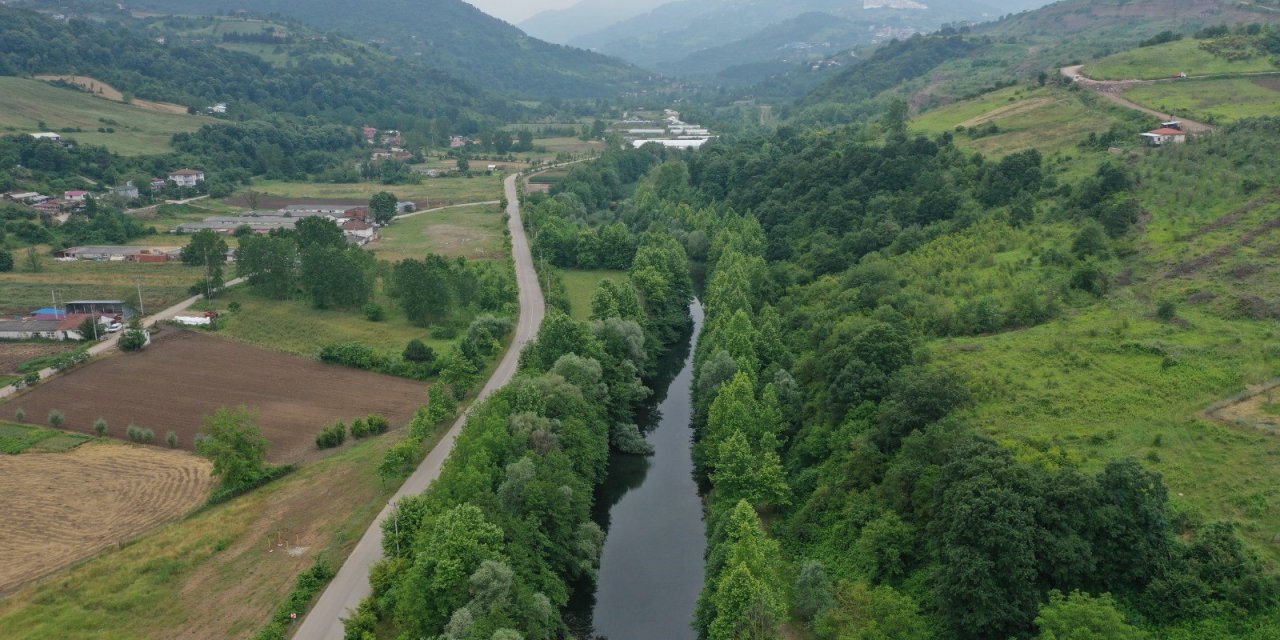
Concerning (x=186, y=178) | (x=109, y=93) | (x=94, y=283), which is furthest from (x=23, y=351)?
(x=109, y=93)

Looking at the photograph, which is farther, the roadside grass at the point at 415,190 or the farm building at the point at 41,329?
the roadside grass at the point at 415,190

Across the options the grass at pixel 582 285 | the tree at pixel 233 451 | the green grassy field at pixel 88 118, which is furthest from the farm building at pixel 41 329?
the green grassy field at pixel 88 118

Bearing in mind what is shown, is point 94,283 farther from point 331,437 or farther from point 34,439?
point 331,437

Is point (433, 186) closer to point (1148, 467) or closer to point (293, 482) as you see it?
point (293, 482)

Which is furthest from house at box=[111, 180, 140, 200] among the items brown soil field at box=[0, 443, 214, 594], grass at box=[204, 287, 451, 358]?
brown soil field at box=[0, 443, 214, 594]

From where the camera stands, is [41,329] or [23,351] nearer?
[23,351]

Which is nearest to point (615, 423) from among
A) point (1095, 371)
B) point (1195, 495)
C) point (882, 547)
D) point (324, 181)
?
point (882, 547)

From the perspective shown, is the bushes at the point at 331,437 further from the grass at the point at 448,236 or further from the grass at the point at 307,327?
the grass at the point at 448,236
